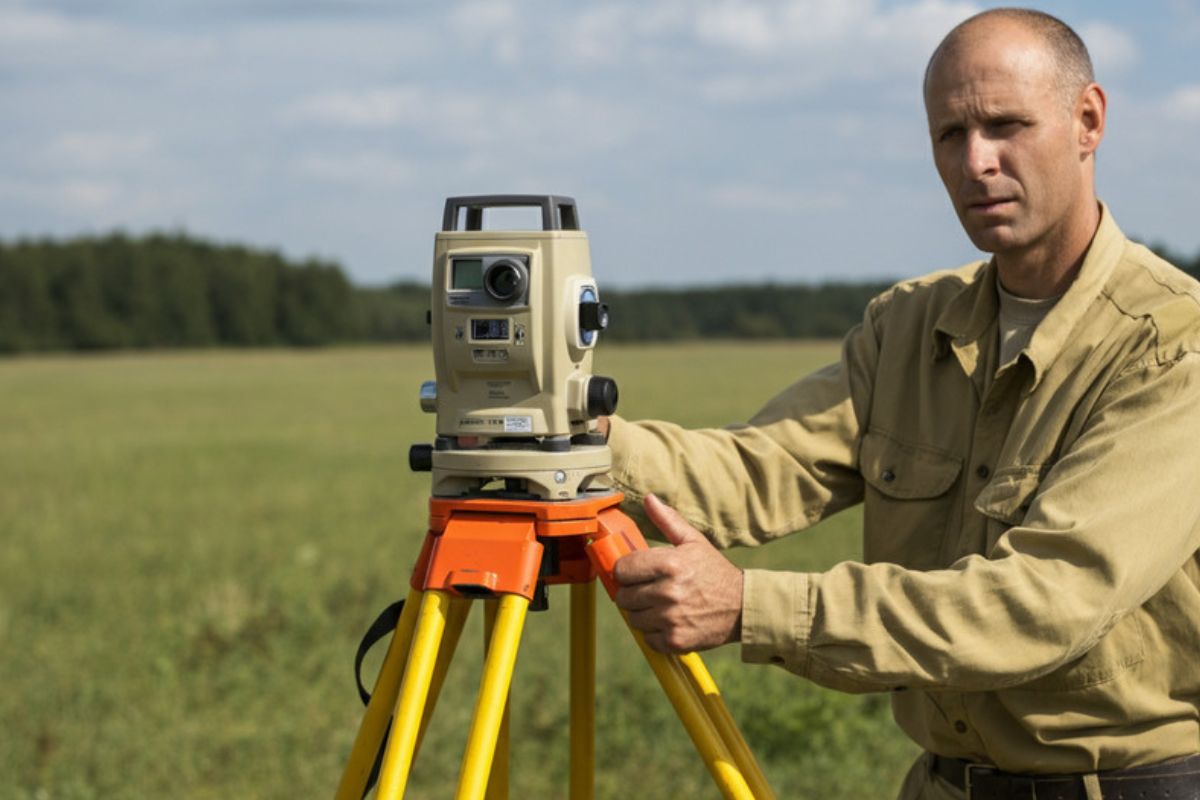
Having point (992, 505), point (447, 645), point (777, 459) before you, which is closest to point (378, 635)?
point (447, 645)

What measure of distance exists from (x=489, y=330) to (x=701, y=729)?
83 centimetres

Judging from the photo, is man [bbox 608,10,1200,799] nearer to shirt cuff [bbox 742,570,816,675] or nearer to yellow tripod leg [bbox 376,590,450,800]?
shirt cuff [bbox 742,570,816,675]

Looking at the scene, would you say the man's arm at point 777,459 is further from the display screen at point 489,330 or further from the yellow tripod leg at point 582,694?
the display screen at point 489,330

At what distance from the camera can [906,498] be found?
3246mm

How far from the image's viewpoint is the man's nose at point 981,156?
9.59ft

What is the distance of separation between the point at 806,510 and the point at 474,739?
1.19 m

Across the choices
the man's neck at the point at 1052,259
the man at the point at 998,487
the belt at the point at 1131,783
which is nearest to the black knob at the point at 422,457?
the man at the point at 998,487

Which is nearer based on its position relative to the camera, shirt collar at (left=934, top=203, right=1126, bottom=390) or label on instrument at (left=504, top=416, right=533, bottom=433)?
label on instrument at (left=504, top=416, right=533, bottom=433)

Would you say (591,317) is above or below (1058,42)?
below

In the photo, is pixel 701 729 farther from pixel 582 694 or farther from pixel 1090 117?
pixel 1090 117

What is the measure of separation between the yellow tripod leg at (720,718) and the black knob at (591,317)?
0.64 metres

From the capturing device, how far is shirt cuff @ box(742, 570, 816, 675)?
2.61 meters

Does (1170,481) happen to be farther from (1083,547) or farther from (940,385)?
(940,385)

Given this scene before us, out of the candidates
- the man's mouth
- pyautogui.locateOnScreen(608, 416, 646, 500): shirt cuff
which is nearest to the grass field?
pyautogui.locateOnScreen(608, 416, 646, 500): shirt cuff
